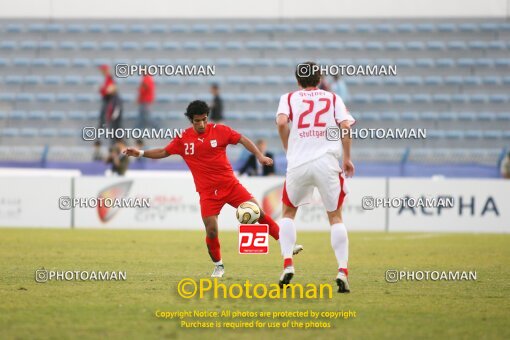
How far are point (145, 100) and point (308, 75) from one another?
1738 cm

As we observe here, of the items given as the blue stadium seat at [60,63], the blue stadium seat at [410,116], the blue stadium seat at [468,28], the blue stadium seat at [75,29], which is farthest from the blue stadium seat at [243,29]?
the blue stadium seat at [468,28]

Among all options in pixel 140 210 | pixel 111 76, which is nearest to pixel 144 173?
pixel 140 210

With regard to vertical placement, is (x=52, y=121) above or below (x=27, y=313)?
above

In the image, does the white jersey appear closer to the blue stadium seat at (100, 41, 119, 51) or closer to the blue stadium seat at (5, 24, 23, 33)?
the blue stadium seat at (100, 41, 119, 51)

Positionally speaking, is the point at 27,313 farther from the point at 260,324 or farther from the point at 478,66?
the point at 478,66

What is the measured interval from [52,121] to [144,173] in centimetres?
687

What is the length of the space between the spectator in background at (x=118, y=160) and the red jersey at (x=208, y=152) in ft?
37.6

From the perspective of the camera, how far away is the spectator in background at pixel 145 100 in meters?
26.2

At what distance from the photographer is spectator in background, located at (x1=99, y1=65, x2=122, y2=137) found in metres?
25.2

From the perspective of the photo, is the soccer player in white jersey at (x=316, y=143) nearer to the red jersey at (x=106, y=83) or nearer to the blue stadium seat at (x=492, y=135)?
the red jersey at (x=106, y=83)

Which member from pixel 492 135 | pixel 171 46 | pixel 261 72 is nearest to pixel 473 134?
pixel 492 135

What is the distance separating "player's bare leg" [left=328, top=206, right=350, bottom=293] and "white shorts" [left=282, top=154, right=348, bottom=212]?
124 millimetres

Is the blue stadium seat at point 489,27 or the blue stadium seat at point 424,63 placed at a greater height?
the blue stadium seat at point 489,27

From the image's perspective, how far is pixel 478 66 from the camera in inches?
1089
